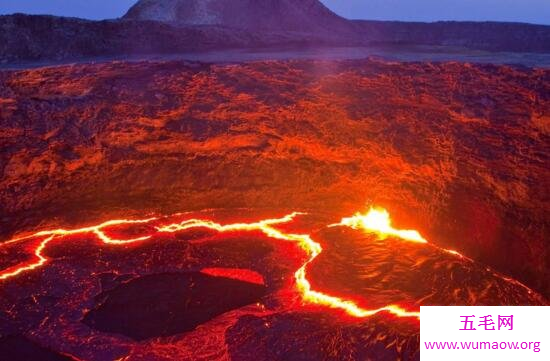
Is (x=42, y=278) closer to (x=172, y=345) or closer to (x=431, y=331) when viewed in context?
(x=172, y=345)

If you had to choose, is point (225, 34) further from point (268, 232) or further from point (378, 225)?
point (378, 225)

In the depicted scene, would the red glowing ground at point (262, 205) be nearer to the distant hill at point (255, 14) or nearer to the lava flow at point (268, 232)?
the lava flow at point (268, 232)

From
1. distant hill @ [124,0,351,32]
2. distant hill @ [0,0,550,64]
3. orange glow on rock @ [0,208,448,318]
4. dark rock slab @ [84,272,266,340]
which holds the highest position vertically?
distant hill @ [124,0,351,32]

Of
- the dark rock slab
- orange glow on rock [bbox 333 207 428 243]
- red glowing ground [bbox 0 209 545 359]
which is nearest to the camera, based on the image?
the dark rock slab

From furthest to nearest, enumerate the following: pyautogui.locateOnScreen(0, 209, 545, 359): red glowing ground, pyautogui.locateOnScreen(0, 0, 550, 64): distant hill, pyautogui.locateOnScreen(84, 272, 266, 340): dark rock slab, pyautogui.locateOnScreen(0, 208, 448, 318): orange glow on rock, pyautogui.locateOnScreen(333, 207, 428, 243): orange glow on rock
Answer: pyautogui.locateOnScreen(0, 0, 550, 64): distant hill < pyautogui.locateOnScreen(333, 207, 428, 243): orange glow on rock < pyautogui.locateOnScreen(0, 208, 448, 318): orange glow on rock < pyautogui.locateOnScreen(0, 209, 545, 359): red glowing ground < pyautogui.locateOnScreen(84, 272, 266, 340): dark rock slab

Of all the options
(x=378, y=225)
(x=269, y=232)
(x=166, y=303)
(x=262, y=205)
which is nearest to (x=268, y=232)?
(x=269, y=232)

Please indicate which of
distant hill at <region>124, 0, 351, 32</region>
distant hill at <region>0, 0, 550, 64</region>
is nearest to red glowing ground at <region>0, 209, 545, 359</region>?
distant hill at <region>0, 0, 550, 64</region>

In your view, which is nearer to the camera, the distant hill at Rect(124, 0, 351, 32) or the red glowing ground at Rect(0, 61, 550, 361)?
the red glowing ground at Rect(0, 61, 550, 361)

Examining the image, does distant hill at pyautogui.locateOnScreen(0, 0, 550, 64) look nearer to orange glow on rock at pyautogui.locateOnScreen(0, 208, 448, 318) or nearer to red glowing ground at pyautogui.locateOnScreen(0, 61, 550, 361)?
red glowing ground at pyautogui.locateOnScreen(0, 61, 550, 361)

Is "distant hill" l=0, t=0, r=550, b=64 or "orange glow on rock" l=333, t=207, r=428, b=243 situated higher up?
"distant hill" l=0, t=0, r=550, b=64
